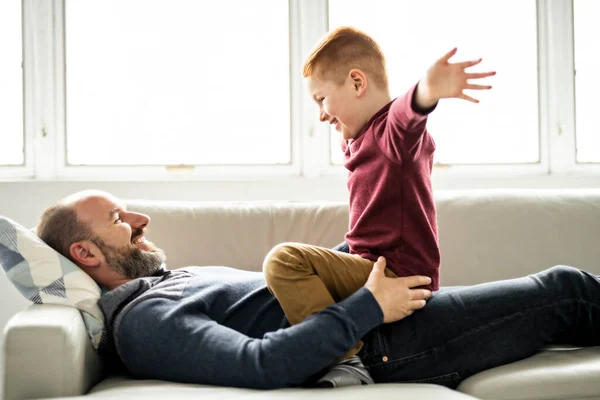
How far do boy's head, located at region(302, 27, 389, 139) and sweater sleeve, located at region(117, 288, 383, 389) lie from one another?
511 mm

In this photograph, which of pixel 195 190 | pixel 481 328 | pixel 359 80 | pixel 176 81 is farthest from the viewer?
pixel 176 81

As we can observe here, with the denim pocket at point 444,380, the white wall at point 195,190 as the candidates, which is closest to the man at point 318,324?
the denim pocket at point 444,380

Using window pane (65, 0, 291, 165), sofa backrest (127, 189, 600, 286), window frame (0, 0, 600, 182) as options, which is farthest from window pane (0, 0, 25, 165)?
sofa backrest (127, 189, 600, 286)

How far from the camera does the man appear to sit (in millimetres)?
1430

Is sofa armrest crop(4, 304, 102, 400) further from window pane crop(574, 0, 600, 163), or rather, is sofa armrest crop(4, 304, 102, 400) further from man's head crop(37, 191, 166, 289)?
window pane crop(574, 0, 600, 163)

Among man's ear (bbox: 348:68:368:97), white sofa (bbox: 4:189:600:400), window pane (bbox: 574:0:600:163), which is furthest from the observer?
window pane (bbox: 574:0:600:163)

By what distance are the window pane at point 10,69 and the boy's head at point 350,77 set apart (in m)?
1.92

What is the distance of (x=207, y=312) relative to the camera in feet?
5.31

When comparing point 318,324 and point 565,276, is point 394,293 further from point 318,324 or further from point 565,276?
point 565,276

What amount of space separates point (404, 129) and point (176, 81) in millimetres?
1936

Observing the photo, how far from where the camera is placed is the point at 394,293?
4.99 ft

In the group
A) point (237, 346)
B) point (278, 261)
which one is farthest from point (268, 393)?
point (278, 261)

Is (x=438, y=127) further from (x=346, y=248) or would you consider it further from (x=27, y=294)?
(x=27, y=294)

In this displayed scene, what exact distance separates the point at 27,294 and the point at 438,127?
226cm
